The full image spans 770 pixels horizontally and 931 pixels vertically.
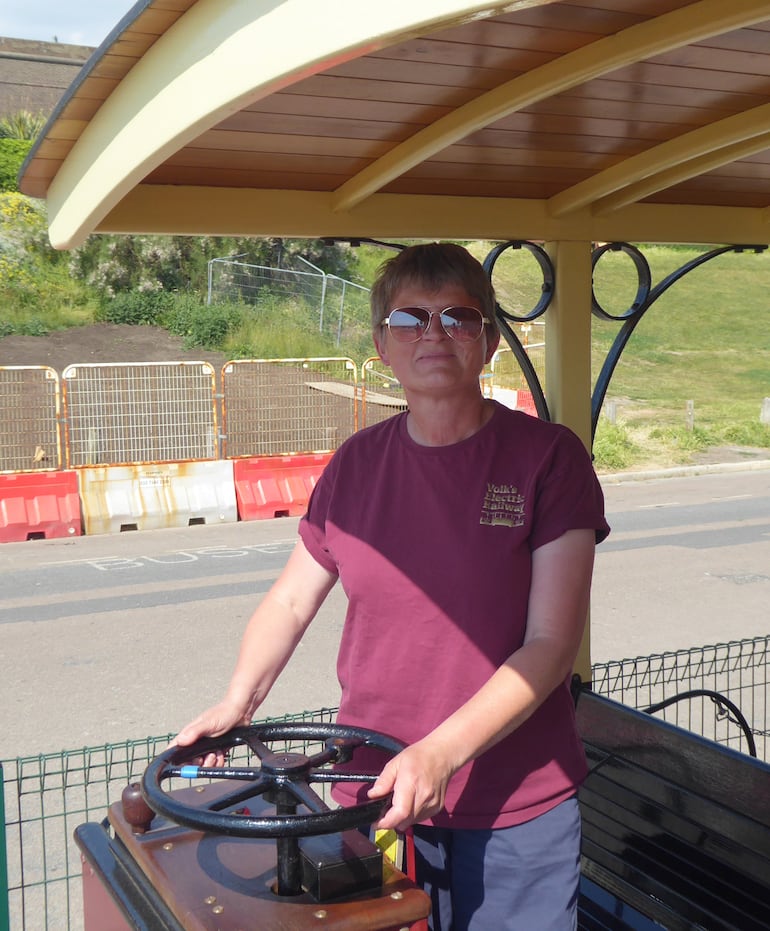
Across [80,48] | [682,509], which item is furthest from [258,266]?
[80,48]

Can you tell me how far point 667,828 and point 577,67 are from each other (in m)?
2.07

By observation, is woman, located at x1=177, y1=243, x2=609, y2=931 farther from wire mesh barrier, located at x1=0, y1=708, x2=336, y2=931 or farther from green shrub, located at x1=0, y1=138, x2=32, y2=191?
green shrub, located at x1=0, y1=138, x2=32, y2=191

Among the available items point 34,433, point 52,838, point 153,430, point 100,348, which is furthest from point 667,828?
point 100,348

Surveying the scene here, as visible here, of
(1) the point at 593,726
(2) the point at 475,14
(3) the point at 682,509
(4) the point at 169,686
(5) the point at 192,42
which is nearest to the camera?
(2) the point at 475,14

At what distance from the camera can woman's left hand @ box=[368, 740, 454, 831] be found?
5.53 ft

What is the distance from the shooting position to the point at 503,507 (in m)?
2.11

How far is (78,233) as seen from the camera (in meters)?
2.26

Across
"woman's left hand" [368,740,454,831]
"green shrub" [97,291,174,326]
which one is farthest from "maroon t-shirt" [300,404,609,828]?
"green shrub" [97,291,174,326]

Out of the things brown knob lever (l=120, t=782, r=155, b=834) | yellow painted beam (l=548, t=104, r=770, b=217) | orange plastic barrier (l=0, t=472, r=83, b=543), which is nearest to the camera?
brown knob lever (l=120, t=782, r=155, b=834)

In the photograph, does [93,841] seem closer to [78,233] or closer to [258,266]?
[78,233]

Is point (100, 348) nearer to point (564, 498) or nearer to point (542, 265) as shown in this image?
point (542, 265)

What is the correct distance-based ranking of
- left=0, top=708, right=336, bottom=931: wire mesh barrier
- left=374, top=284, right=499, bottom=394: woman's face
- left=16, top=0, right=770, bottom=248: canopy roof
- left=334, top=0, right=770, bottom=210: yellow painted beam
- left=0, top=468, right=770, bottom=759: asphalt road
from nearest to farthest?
1. left=16, top=0, right=770, bottom=248: canopy roof
2. left=334, top=0, right=770, bottom=210: yellow painted beam
3. left=374, top=284, right=499, bottom=394: woman's face
4. left=0, top=708, right=336, bottom=931: wire mesh barrier
5. left=0, top=468, right=770, bottom=759: asphalt road

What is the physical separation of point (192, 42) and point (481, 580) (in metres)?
1.09

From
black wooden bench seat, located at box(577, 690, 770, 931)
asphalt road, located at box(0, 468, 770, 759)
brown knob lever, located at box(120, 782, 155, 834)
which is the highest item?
brown knob lever, located at box(120, 782, 155, 834)
